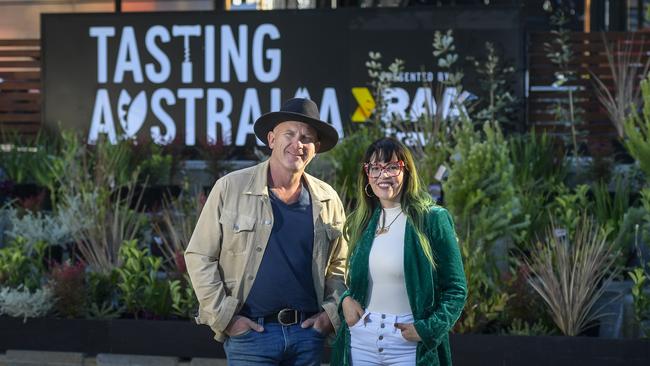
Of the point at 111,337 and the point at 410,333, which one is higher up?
the point at 410,333

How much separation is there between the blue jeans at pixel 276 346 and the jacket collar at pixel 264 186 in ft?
1.81

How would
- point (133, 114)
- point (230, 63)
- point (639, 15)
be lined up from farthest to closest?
point (639, 15)
point (133, 114)
point (230, 63)

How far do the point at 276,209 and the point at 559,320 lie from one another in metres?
3.02

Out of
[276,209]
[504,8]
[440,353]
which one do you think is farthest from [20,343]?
[504,8]

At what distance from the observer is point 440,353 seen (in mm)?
4578

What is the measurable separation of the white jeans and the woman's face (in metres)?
0.49

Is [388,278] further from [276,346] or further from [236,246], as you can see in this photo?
[236,246]

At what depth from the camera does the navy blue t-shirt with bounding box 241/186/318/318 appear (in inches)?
186

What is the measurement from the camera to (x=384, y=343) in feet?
14.5

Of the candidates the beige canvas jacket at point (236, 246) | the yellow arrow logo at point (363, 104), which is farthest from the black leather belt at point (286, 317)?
the yellow arrow logo at point (363, 104)

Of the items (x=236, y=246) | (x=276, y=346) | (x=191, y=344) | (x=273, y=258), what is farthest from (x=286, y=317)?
(x=191, y=344)

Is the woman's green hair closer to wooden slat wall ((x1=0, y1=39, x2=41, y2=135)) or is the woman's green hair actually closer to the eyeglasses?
the eyeglasses

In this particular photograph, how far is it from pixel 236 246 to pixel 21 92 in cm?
767

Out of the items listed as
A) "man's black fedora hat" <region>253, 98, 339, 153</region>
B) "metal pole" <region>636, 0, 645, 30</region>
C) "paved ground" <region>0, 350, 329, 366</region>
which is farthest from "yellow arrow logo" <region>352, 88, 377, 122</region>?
"man's black fedora hat" <region>253, 98, 339, 153</region>
